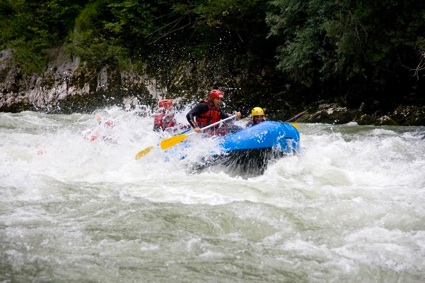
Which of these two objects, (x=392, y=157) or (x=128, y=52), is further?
(x=128, y=52)

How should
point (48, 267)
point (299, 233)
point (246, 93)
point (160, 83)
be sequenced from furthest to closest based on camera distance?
point (160, 83), point (246, 93), point (299, 233), point (48, 267)

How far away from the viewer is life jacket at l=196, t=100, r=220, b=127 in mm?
8266

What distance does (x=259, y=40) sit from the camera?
56.0ft

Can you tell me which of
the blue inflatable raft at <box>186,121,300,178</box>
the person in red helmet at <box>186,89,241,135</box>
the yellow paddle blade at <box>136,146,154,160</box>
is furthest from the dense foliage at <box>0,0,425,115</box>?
the yellow paddle blade at <box>136,146,154,160</box>

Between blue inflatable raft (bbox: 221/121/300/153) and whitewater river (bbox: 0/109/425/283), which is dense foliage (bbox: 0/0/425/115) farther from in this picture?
blue inflatable raft (bbox: 221/121/300/153)

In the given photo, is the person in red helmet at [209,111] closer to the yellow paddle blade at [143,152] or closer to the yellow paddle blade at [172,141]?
the yellow paddle blade at [172,141]

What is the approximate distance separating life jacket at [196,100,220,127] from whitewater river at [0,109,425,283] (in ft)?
1.68

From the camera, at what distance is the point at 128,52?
65.5 feet

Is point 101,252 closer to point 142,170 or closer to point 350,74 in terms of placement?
point 142,170

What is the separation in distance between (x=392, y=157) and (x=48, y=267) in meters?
5.92

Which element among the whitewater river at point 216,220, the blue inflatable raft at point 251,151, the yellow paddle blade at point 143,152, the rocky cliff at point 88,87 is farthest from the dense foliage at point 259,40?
the yellow paddle blade at point 143,152

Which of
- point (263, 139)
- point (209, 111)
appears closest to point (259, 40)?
point (209, 111)

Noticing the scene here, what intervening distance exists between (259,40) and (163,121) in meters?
9.13

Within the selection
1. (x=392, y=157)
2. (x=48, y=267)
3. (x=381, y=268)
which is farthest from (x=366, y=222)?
(x=392, y=157)
